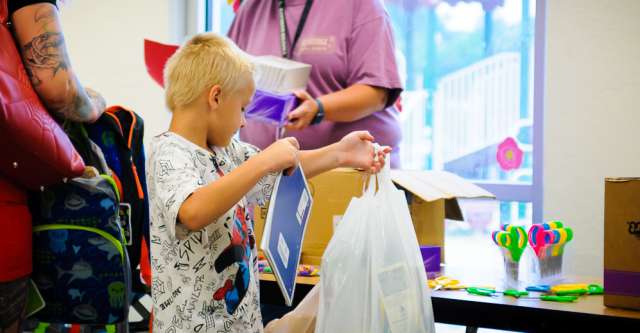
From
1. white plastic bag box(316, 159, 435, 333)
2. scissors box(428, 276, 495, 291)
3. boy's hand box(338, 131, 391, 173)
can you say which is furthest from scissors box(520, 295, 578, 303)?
boy's hand box(338, 131, 391, 173)

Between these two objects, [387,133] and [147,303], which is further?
[147,303]

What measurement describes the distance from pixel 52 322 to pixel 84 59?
302 cm

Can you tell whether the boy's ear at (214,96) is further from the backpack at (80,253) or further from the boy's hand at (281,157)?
the backpack at (80,253)

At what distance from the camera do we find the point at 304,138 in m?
2.32

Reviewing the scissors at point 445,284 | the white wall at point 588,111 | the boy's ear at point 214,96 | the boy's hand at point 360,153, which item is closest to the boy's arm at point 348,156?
the boy's hand at point 360,153

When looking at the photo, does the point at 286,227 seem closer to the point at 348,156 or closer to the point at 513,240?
the point at 348,156

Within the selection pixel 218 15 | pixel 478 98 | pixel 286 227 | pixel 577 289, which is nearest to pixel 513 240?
pixel 577 289

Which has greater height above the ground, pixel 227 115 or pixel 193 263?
pixel 227 115

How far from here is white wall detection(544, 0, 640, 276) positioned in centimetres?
295

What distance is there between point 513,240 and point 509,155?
1.71m

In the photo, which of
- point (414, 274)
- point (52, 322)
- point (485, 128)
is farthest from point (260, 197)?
point (485, 128)

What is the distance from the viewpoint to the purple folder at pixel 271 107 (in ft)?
6.59

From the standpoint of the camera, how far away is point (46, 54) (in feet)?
4.44

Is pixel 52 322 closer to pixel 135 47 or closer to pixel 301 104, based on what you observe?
pixel 301 104
